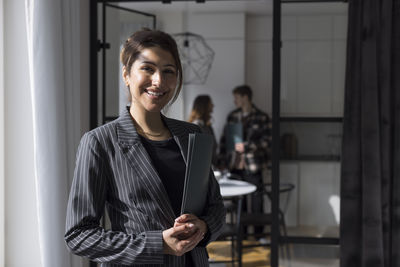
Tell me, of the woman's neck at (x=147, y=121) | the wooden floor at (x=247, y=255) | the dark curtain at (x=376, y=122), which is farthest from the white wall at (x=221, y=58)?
the woman's neck at (x=147, y=121)

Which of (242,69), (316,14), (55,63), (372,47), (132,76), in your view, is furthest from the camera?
(242,69)

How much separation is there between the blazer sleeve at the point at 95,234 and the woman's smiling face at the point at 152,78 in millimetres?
204

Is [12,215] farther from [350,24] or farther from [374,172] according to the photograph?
[350,24]

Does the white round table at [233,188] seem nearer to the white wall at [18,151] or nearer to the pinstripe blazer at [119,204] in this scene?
the white wall at [18,151]

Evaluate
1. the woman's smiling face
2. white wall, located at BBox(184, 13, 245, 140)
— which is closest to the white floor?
the woman's smiling face

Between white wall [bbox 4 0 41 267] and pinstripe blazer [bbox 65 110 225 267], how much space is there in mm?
1175

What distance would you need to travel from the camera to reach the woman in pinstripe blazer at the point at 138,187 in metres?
1.16

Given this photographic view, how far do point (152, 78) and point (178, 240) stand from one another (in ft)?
1.38

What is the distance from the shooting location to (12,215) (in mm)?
2299

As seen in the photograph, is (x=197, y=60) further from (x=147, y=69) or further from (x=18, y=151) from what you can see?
(x=147, y=69)

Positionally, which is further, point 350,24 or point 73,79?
point 350,24

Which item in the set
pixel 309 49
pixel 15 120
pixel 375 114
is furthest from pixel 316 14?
pixel 15 120

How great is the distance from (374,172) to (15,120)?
198 cm

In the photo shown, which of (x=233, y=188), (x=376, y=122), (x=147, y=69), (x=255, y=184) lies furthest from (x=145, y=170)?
(x=255, y=184)
